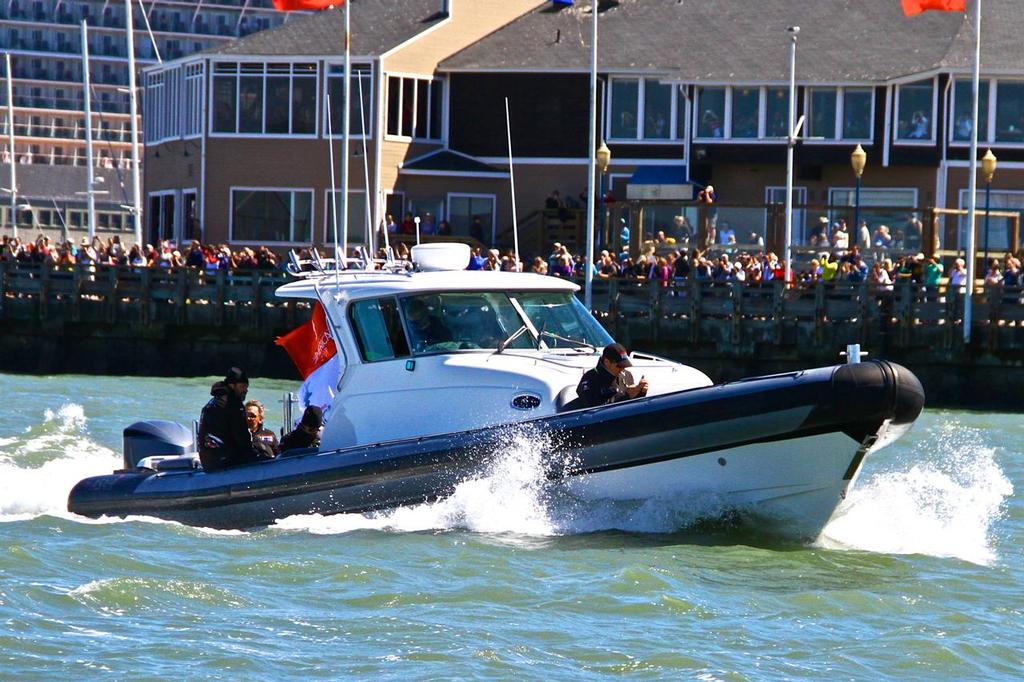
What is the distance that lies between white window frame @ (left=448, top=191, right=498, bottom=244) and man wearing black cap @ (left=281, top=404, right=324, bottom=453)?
28.6 metres

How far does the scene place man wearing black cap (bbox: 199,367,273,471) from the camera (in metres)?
13.7

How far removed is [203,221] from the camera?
4325 centimetres

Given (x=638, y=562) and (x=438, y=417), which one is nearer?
(x=638, y=562)

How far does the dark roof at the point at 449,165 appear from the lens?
42250 mm

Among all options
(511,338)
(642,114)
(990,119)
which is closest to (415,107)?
(642,114)

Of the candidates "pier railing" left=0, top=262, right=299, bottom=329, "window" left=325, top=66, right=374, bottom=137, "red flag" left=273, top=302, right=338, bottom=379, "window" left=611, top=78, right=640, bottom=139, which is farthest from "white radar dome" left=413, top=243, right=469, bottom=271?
"window" left=611, top=78, right=640, bottom=139

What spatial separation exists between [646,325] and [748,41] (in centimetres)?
1422

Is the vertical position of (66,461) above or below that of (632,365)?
below

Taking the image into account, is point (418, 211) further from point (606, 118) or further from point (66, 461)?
point (66, 461)

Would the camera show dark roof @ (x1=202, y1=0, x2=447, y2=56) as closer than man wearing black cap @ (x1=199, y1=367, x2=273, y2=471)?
No

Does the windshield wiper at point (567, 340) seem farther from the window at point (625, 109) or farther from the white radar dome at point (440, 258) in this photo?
the window at point (625, 109)

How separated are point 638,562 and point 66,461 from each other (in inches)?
329

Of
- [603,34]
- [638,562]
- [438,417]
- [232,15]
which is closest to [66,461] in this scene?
[438,417]

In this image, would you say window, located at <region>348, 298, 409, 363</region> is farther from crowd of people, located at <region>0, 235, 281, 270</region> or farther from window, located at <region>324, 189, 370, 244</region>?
window, located at <region>324, 189, 370, 244</region>
